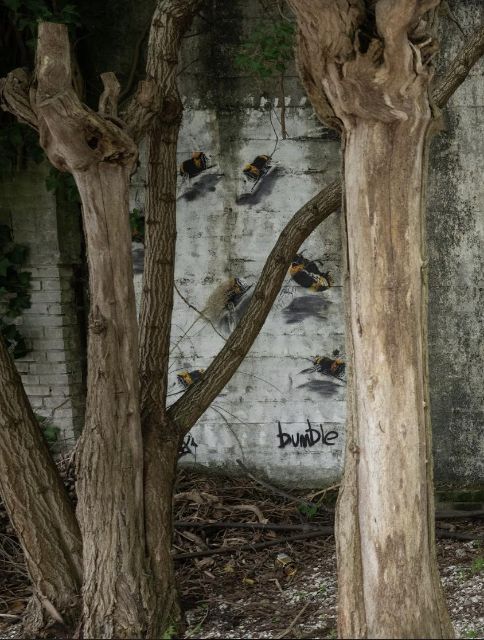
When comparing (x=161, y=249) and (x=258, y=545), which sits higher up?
(x=161, y=249)

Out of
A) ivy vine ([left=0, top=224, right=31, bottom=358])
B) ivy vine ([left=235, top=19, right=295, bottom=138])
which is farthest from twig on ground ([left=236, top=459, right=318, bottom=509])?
ivy vine ([left=235, top=19, right=295, bottom=138])

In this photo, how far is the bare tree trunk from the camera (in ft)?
12.9

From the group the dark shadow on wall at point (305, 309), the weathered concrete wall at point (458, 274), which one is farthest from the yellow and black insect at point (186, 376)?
the weathered concrete wall at point (458, 274)

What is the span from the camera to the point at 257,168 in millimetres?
5680

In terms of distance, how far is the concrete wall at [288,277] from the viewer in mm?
5578

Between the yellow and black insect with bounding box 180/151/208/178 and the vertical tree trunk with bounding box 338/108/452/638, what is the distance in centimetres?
292

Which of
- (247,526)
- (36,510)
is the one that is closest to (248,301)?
(247,526)

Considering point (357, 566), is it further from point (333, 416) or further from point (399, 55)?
point (333, 416)

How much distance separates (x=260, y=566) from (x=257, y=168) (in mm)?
2776

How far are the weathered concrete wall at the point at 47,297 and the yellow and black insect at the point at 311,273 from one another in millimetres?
Result: 1623

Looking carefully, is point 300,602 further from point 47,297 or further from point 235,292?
point 47,297

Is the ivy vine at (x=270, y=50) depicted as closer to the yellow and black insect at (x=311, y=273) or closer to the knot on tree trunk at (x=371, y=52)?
the yellow and black insect at (x=311, y=273)

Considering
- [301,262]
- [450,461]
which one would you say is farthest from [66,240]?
[450,461]

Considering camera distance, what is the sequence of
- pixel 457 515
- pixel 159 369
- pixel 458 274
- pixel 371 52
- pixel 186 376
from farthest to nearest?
pixel 186 376 < pixel 458 274 < pixel 457 515 < pixel 159 369 < pixel 371 52
